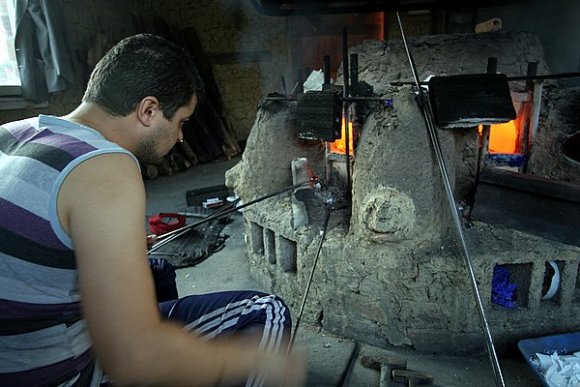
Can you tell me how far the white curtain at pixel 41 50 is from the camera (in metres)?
5.05

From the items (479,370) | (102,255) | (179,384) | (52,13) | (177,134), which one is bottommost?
(479,370)

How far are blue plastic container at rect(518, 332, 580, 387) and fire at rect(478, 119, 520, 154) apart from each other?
1.30 metres

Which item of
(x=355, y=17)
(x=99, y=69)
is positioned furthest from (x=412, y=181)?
(x=355, y=17)

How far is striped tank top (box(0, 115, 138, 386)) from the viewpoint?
912 mm

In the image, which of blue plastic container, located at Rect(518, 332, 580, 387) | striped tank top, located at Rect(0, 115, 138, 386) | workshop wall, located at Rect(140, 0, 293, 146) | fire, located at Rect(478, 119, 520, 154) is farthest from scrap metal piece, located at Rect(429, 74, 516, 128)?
workshop wall, located at Rect(140, 0, 293, 146)

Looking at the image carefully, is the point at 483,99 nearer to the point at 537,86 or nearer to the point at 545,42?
the point at 537,86

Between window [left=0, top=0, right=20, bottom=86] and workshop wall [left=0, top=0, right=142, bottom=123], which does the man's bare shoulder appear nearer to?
workshop wall [left=0, top=0, right=142, bottom=123]

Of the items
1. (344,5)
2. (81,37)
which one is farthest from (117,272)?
(81,37)

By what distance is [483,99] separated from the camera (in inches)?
86.1

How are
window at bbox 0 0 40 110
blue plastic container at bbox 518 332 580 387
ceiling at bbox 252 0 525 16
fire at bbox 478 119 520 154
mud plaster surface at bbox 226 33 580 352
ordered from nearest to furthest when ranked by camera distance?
1. blue plastic container at bbox 518 332 580 387
2. mud plaster surface at bbox 226 33 580 352
3. fire at bbox 478 119 520 154
4. ceiling at bbox 252 0 525 16
5. window at bbox 0 0 40 110

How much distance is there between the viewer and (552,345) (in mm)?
Answer: 2158

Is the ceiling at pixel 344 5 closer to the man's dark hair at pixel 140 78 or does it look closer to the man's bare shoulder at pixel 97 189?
the man's dark hair at pixel 140 78

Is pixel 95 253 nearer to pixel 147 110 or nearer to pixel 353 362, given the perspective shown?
pixel 147 110

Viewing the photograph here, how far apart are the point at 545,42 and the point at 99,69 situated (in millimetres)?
5101
